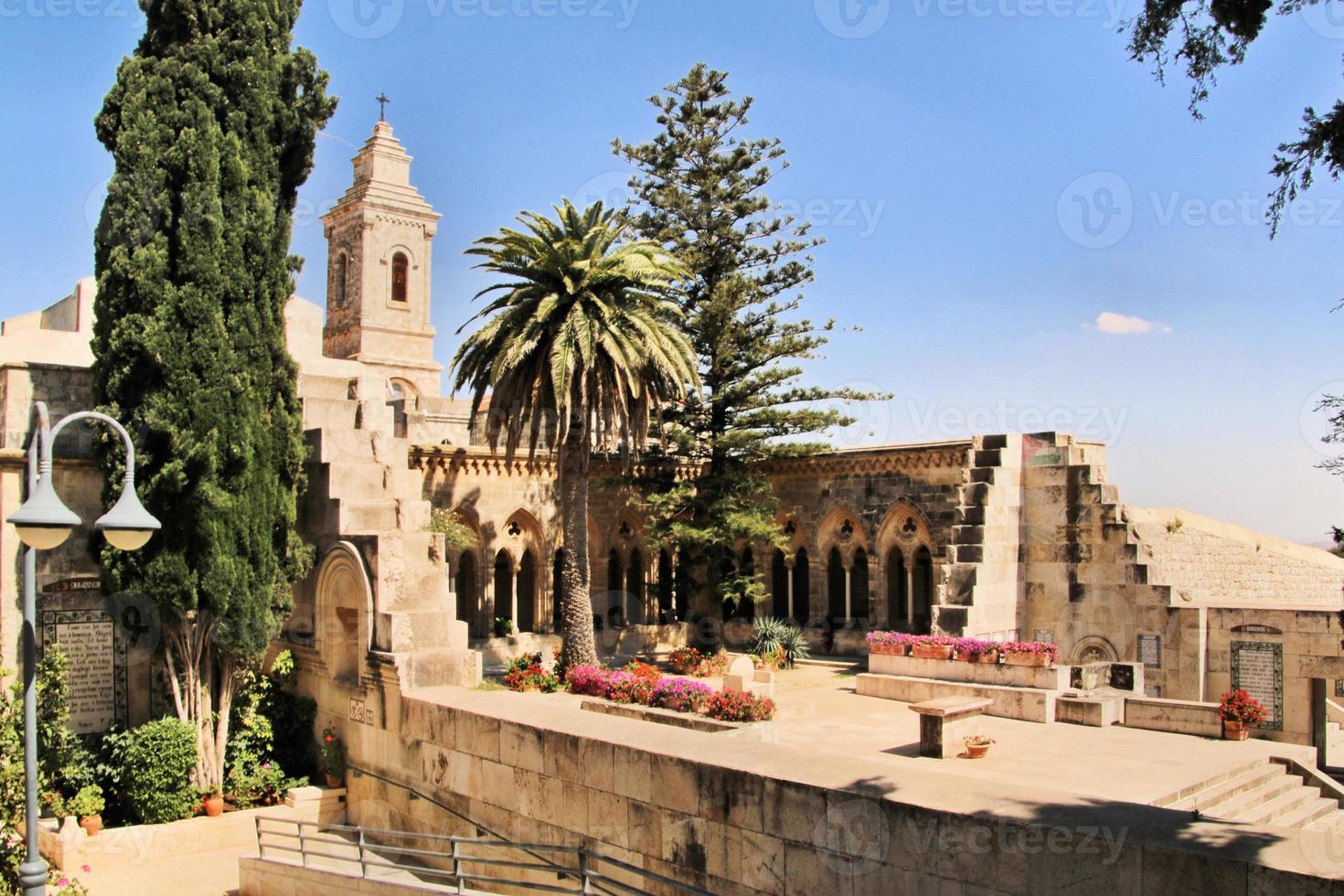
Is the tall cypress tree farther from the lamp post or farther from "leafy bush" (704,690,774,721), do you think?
"leafy bush" (704,690,774,721)

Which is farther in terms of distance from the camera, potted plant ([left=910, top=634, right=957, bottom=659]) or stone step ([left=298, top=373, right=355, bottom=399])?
potted plant ([left=910, top=634, right=957, bottom=659])

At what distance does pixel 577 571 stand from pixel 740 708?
698 cm

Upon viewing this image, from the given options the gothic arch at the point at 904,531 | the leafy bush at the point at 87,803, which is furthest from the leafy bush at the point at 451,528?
the gothic arch at the point at 904,531

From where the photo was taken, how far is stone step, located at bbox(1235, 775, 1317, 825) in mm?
11023

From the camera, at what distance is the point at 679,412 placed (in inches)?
939

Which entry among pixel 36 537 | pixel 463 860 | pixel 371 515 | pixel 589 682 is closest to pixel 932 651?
pixel 589 682

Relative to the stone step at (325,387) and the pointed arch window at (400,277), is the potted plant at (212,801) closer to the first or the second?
the stone step at (325,387)

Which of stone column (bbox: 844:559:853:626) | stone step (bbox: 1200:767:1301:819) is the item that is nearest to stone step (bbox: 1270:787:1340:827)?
stone step (bbox: 1200:767:1301:819)

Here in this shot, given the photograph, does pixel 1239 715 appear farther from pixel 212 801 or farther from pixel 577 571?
pixel 212 801

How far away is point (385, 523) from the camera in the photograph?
14.9 metres

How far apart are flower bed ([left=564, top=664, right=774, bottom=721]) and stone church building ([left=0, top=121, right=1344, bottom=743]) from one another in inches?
65.9

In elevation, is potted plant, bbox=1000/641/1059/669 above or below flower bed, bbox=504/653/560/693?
above

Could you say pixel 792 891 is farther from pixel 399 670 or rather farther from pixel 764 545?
pixel 764 545

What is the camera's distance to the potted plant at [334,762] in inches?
553
